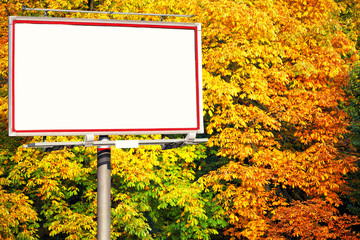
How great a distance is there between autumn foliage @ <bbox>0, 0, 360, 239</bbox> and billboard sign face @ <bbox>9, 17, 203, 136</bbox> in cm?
675

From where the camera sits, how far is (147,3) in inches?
583

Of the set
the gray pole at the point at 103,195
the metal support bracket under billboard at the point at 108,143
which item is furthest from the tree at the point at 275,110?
the gray pole at the point at 103,195

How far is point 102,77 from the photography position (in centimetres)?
611

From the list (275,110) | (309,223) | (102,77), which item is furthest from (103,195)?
(275,110)

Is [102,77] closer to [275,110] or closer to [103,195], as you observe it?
[103,195]

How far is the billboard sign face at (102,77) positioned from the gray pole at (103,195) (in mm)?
325

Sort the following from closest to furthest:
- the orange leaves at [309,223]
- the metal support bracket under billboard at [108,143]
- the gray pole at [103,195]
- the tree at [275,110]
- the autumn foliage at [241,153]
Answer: the metal support bracket under billboard at [108,143]
the gray pole at [103,195]
the orange leaves at [309,223]
the autumn foliage at [241,153]
the tree at [275,110]

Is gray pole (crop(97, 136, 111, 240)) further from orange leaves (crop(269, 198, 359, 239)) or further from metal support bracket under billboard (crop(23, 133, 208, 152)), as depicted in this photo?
orange leaves (crop(269, 198, 359, 239))

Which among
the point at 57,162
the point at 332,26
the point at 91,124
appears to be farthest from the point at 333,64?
the point at 91,124

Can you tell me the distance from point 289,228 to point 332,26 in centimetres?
674

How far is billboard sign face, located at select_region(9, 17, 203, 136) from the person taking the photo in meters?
5.81

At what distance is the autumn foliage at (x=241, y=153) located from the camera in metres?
12.8

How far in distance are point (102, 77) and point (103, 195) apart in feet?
4.98

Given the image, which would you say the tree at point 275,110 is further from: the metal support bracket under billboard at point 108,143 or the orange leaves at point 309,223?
the metal support bracket under billboard at point 108,143
